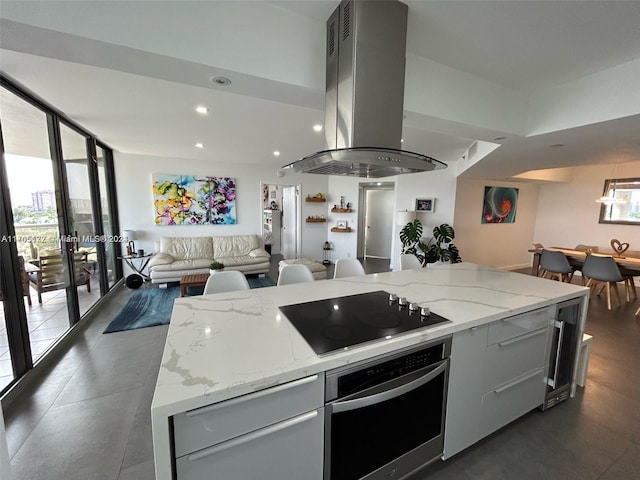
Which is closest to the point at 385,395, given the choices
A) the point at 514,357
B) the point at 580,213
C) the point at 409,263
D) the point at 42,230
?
the point at 514,357

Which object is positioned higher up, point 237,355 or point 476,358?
point 237,355

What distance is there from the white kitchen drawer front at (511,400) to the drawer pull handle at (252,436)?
1182 millimetres

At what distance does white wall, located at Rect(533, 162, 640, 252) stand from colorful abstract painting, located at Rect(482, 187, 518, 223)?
3.08 ft

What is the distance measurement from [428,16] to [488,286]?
6.01 ft

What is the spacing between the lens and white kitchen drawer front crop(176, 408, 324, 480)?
921 millimetres

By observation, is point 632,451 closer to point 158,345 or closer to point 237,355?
point 237,355

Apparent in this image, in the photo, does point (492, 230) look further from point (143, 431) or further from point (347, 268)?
point (143, 431)

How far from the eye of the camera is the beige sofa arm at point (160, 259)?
191 inches

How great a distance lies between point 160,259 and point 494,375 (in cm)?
→ 514

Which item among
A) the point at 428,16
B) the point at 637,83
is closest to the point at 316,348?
the point at 428,16

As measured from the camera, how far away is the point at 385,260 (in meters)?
7.42

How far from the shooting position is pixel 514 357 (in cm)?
169

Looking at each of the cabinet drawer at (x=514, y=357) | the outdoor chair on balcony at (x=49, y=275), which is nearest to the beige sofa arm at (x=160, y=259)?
the outdoor chair on balcony at (x=49, y=275)

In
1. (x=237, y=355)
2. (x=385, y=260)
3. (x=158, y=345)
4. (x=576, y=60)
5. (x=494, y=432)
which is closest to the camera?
(x=237, y=355)
